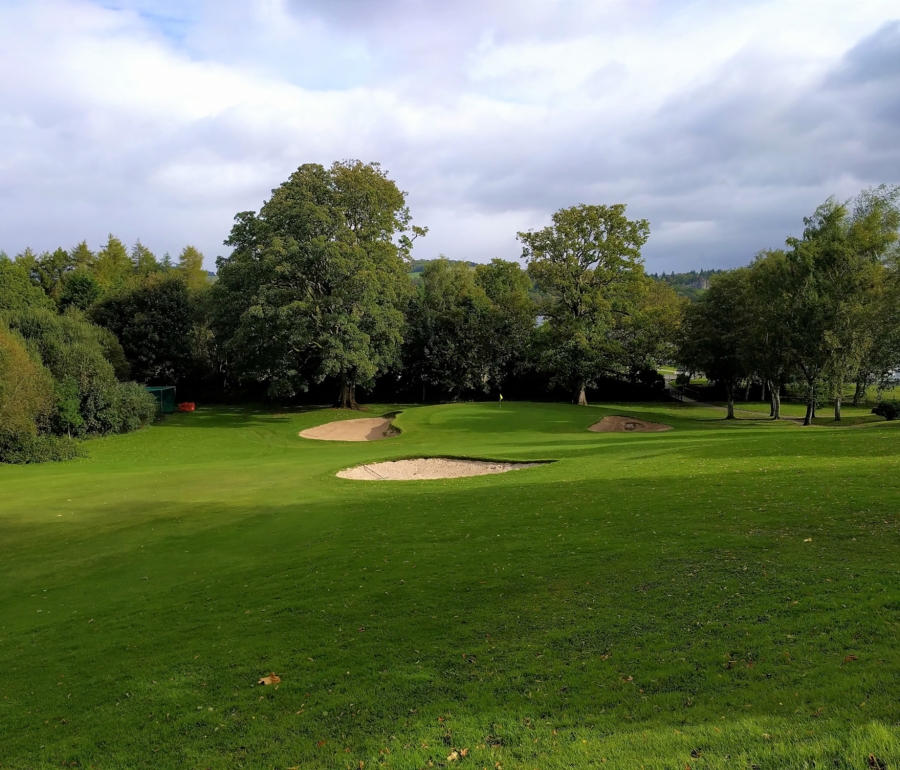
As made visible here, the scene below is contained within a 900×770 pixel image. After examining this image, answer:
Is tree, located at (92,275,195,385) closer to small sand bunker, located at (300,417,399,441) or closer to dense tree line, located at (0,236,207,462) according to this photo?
dense tree line, located at (0,236,207,462)

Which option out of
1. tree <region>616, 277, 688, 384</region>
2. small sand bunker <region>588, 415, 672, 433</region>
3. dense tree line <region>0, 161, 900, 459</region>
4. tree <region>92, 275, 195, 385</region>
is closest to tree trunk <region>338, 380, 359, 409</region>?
dense tree line <region>0, 161, 900, 459</region>

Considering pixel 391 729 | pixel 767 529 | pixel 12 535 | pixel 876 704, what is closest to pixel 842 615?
pixel 876 704

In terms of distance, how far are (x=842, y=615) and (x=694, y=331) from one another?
44.2 meters

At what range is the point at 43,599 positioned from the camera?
11.3 meters

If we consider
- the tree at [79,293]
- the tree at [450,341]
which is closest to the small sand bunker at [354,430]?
the tree at [450,341]

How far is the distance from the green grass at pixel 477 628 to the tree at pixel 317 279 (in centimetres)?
2955

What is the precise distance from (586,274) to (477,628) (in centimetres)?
4932

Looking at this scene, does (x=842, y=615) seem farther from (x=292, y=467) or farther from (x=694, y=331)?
(x=694, y=331)

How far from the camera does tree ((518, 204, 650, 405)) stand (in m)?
53.1

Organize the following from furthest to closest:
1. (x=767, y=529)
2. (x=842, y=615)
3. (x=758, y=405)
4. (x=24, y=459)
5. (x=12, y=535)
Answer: (x=758, y=405), (x=24, y=459), (x=12, y=535), (x=767, y=529), (x=842, y=615)

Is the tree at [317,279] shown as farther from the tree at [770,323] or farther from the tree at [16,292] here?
the tree at [770,323]

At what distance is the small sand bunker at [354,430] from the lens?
4091 cm

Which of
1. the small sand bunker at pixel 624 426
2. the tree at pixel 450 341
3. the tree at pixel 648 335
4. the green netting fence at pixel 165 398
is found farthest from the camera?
the tree at pixel 450 341

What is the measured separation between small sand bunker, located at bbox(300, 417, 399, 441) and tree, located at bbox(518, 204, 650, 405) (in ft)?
59.8
